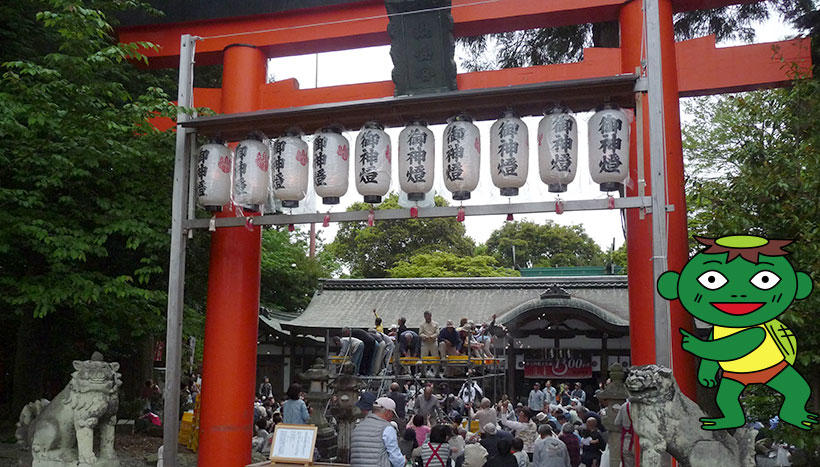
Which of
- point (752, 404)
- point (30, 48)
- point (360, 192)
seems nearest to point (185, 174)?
point (360, 192)

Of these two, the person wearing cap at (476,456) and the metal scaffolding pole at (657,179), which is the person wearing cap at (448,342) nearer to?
the person wearing cap at (476,456)

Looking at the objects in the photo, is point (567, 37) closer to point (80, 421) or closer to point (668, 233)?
point (668, 233)

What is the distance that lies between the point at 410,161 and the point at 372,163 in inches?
16.2

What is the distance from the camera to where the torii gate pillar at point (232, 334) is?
26.8 feet

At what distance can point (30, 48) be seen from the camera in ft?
32.1

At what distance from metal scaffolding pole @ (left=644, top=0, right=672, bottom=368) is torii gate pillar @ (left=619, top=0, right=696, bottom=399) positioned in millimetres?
800

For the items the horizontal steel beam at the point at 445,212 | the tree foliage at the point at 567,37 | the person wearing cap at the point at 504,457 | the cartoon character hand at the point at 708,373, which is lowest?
the person wearing cap at the point at 504,457

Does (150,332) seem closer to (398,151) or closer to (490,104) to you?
(398,151)

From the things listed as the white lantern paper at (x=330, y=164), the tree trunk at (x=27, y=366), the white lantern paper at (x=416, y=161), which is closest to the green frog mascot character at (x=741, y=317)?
the white lantern paper at (x=416, y=161)

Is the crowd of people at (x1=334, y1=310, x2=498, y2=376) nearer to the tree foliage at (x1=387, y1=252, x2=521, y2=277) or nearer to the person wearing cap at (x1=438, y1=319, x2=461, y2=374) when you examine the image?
the person wearing cap at (x1=438, y1=319, x2=461, y2=374)

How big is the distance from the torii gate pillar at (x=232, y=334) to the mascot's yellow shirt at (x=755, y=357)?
555 cm

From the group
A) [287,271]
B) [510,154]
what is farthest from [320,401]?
[287,271]

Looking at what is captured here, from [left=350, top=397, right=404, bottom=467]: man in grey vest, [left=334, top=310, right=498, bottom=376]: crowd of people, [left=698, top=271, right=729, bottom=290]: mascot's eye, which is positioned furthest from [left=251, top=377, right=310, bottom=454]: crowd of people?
[left=698, top=271, right=729, bottom=290]: mascot's eye

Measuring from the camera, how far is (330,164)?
7.19m
